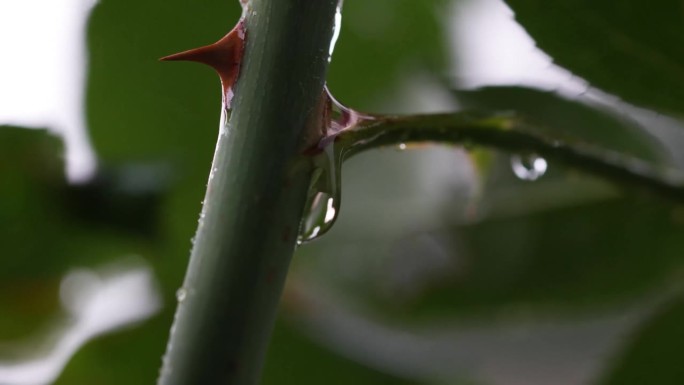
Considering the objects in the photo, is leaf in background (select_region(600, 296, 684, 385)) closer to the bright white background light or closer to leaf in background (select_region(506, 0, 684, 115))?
leaf in background (select_region(506, 0, 684, 115))

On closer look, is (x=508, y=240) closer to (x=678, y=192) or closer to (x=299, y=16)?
(x=678, y=192)

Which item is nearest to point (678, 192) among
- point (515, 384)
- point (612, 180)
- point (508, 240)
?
point (612, 180)

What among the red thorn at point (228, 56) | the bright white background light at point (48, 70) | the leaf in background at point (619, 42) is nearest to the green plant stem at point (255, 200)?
the red thorn at point (228, 56)

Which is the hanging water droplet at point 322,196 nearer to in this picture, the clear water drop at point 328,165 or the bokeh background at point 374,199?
the clear water drop at point 328,165

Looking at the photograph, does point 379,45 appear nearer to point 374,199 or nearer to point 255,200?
point 374,199

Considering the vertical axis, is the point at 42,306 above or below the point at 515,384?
above

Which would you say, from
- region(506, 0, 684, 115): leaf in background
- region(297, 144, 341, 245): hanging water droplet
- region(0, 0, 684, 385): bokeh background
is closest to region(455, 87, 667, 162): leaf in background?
region(0, 0, 684, 385): bokeh background

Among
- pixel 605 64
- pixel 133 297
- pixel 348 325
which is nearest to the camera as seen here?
pixel 605 64
